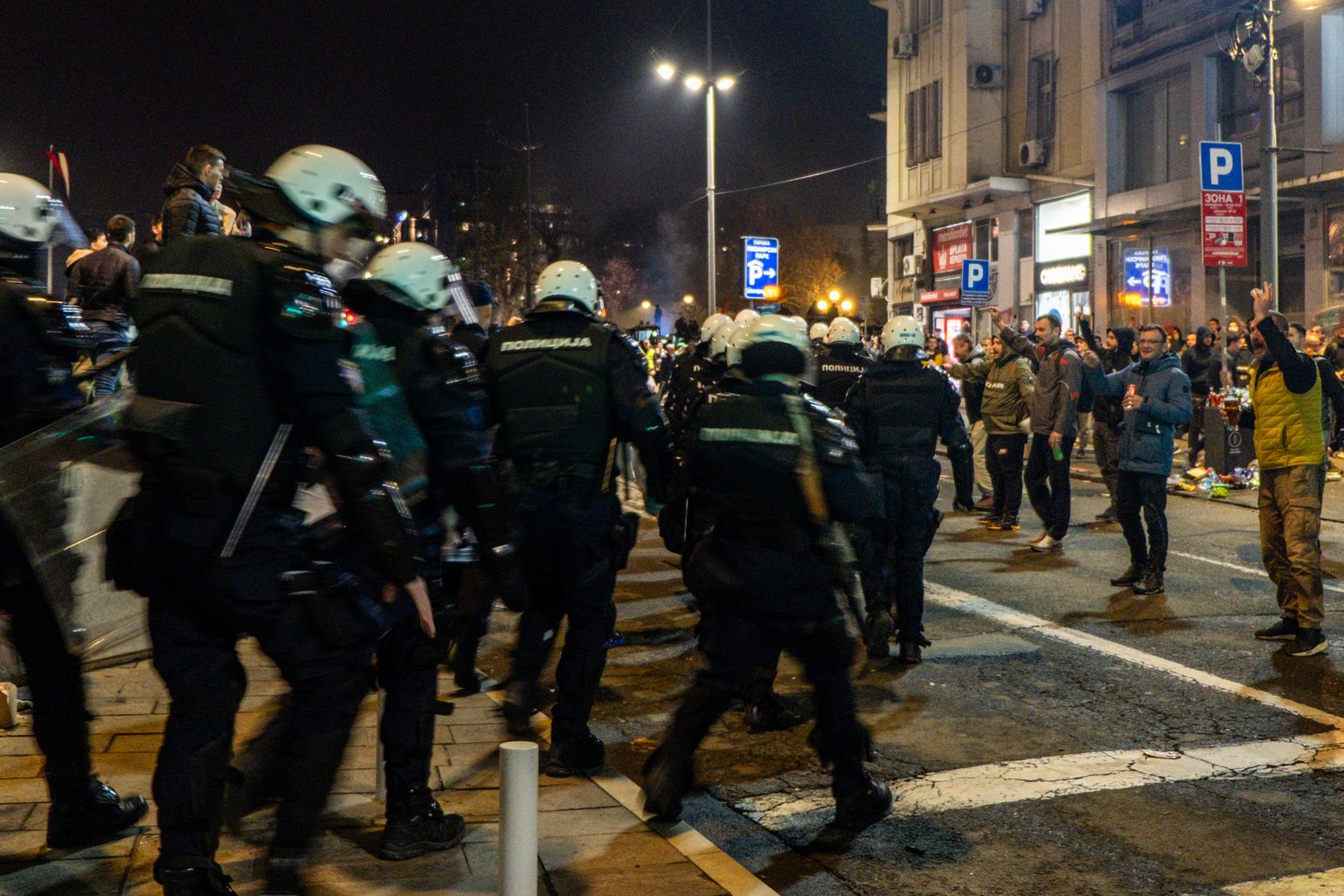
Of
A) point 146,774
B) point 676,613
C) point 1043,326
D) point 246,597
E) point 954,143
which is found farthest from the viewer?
point 954,143

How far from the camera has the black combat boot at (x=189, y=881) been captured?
3.49 metres

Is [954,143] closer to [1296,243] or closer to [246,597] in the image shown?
[1296,243]

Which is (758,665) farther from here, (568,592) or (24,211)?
(24,211)

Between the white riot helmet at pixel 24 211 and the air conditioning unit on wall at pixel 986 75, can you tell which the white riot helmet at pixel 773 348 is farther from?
the air conditioning unit on wall at pixel 986 75

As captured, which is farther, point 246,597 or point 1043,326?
point 1043,326

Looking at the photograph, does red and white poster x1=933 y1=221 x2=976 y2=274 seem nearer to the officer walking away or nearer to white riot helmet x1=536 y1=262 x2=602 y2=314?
the officer walking away

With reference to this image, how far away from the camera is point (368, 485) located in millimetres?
3367

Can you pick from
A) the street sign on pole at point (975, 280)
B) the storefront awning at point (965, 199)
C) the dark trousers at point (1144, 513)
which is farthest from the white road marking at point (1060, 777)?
the storefront awning at point (965, 199)

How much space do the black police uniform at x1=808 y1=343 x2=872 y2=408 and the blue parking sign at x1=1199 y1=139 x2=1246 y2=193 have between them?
34.8ft

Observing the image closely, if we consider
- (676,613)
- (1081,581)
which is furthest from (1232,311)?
(676,613)

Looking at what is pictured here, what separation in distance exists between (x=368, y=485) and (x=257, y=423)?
1.12 ft

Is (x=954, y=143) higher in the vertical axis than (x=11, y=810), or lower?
higher

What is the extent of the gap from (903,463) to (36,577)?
15.8ft

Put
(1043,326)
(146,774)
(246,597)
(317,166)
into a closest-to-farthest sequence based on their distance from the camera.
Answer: (246,597), (317,166), (146,774), (1043,326)
